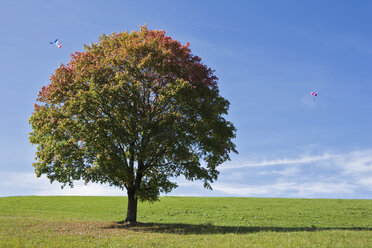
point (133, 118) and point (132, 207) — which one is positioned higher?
point (133, 118)

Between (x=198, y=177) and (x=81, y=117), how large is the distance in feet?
40.0

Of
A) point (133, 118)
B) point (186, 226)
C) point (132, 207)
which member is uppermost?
point (133, 118)

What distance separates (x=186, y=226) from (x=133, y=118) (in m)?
11.4

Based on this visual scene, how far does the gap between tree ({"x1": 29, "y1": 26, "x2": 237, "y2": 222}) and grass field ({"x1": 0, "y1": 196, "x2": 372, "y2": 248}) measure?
15.7 ft

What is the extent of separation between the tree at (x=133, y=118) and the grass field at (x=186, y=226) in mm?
4781

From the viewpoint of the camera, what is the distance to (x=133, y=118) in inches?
1160

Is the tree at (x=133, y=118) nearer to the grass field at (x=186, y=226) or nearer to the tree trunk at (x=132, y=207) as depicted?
the tree trunk at (x=132, y=207)

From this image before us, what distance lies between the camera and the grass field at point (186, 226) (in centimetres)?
1828

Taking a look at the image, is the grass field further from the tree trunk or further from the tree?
the tree

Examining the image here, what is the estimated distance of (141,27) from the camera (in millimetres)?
32750

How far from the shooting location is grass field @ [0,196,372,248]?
18.3 m

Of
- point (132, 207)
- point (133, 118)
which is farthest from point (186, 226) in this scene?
point (133, 118)

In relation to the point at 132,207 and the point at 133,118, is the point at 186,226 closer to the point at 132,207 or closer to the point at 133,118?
the point at 132,207

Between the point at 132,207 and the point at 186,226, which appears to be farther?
the point at 132,207
